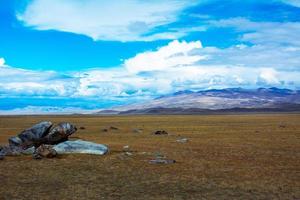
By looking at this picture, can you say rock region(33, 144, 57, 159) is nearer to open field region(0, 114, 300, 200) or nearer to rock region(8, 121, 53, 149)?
open field region(0, 114, 300, 200)

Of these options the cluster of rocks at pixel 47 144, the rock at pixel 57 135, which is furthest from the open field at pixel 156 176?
the rock at pixel 57 135

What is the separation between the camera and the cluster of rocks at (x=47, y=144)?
3222cm

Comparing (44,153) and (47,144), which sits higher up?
(47,144)

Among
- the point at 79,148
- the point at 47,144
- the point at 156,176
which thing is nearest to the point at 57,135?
the point at 47,144

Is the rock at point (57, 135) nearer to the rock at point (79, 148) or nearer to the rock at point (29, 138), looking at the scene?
the rock at point (29, 138)

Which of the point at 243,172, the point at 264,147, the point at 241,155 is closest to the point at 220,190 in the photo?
the point at 243,172

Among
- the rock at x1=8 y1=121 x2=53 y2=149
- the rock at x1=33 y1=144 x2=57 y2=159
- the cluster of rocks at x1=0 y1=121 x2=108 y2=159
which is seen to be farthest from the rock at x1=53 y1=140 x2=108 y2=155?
the rock at x1=8 y1=121 x2=53 y2=149

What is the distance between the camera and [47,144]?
36.2 metres

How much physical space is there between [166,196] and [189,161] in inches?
420

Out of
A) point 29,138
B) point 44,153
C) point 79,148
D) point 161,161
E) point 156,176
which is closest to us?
point 156,176

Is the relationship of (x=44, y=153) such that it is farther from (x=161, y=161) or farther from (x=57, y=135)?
(x=161, y=161)

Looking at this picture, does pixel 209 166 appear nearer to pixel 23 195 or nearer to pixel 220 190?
pixel 220 190

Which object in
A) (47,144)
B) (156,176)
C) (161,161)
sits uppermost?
(47,144)

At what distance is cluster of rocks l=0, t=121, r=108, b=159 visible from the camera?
106 feet
